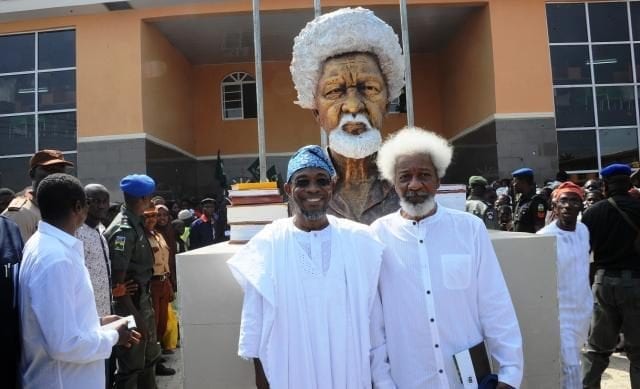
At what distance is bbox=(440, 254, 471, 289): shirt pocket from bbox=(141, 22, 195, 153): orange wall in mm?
10385

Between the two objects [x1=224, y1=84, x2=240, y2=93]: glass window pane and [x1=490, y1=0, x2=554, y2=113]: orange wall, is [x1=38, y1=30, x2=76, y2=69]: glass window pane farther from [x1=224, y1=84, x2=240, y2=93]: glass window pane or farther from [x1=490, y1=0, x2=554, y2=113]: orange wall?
[x1=490, y1=0, x2=554, y2=113]: orange wall

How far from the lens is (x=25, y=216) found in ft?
13.2

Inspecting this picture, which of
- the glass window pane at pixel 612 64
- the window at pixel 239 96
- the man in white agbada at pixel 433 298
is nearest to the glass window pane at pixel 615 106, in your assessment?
the glass window pane at pixel 612 64

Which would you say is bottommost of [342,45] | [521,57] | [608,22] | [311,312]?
[311,312]

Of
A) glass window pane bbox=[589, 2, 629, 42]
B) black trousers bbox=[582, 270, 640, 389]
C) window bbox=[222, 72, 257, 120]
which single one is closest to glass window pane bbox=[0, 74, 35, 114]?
window bbox=[222, 72, 257, 120]

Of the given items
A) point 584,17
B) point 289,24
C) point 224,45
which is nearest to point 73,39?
point 224,45

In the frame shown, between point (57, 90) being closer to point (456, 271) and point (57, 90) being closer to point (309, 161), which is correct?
point (309, 161)

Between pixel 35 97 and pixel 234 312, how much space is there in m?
11.3

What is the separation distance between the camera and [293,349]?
2.11 meters

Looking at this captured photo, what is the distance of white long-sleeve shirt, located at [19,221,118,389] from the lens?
2.18 m

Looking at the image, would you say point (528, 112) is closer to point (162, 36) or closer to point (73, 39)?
point (162, 36)

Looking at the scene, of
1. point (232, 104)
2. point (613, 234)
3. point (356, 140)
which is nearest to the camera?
point (356, 140)

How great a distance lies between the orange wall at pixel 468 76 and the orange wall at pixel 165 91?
711 centimetres

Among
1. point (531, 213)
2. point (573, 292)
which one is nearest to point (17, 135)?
point (531, 213)
